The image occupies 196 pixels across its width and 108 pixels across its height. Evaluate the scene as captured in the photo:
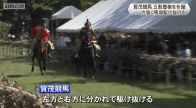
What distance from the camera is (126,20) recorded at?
26797 mm

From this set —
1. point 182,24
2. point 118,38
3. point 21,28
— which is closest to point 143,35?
point 118,38

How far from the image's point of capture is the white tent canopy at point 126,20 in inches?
940

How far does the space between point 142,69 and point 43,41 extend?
418 cm

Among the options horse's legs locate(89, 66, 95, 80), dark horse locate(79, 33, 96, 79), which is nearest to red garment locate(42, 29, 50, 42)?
dark horse locate(79, 33, 96, 79)

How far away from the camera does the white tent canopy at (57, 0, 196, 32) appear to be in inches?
940

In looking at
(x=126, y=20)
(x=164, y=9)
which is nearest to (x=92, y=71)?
(x=164, y=9)

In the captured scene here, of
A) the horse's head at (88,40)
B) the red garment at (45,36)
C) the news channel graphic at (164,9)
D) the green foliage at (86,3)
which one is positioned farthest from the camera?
the green foliage at (86,3)

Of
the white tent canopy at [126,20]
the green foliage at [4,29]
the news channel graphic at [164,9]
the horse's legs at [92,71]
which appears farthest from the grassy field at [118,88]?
the green foliage at [4,29]

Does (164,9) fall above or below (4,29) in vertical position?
above

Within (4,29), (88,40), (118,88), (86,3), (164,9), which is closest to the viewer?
(118,88)

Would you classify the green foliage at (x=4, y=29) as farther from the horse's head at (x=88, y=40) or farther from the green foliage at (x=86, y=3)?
the horse's head at (x=88, y=40)

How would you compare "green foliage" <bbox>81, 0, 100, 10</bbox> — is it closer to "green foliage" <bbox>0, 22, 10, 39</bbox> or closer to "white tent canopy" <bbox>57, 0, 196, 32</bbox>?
"green foliage" <bbox>0, 22, 10, 39</bbox>

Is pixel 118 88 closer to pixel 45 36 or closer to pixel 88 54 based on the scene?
pixel 88 54

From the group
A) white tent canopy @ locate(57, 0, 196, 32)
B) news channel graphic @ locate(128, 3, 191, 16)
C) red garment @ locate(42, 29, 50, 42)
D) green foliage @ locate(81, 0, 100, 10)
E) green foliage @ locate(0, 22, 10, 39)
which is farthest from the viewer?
green foliage @ locate(0, 22, 10, 39)
